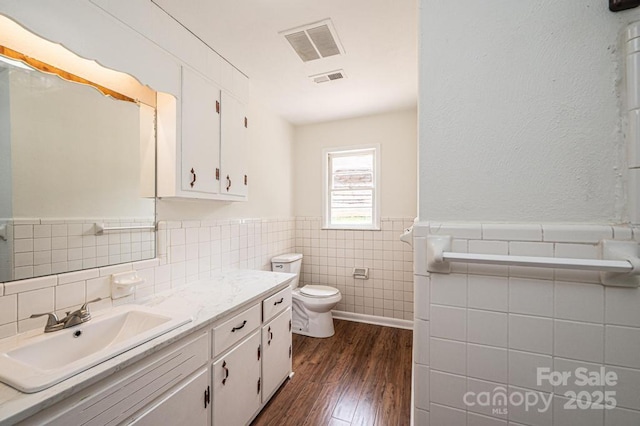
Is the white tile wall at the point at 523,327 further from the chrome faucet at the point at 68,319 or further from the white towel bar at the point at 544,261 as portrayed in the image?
the chrome faucet at the point at 68,319

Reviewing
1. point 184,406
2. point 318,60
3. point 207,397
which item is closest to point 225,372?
point 207,397

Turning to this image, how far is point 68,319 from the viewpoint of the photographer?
1.07 metres

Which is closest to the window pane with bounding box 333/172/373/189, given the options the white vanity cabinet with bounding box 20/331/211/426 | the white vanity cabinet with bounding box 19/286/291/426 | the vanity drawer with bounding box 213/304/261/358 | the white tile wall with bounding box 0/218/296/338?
the white tile wall with bounding box 0/218/296/338

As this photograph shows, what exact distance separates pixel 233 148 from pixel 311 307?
1.73m

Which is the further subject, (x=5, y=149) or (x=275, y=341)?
(x=275, y=341)

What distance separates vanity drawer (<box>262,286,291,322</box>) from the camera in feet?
5.42

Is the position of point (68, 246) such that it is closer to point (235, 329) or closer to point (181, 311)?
point (181, 311)

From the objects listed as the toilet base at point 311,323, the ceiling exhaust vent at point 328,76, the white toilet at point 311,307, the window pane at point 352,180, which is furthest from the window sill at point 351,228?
the ceiling exhaust vent at point 328,76

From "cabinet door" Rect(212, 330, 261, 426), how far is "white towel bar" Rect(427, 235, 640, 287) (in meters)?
1.19

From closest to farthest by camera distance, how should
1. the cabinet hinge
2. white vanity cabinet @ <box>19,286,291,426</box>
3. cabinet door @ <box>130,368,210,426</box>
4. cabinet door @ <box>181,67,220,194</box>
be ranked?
white vanity cabinet @ <box>19,286,291,426</box> → cabinet door @ <box>130,368,210,426</box> → the cabinet hinge → cabinet door @ <box>181,67,220,194</box>

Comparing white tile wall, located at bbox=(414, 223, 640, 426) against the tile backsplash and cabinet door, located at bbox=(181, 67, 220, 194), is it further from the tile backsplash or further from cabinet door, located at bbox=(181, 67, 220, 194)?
the tile backsplash

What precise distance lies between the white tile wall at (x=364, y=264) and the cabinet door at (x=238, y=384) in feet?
5.59

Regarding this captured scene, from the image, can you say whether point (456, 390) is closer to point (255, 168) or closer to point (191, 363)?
point (191, 363)

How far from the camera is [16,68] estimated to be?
3.43 feet
